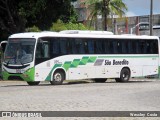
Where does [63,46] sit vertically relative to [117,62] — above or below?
above

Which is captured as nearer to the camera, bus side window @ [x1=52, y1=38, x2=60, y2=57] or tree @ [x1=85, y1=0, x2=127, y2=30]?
bus side window @ [x1=52, y1=38, x2=60, y2=57]

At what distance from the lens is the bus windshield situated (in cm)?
2736

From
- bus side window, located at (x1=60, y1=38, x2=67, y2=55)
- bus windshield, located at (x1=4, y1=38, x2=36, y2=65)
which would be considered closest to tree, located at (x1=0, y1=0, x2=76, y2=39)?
bus side window, located at (x1=60, y1=38, x2=67, y2=55)

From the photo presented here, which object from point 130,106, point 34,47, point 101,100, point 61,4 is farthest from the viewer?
point 61,4

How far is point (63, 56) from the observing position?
1136 inches

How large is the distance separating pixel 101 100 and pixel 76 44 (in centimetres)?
1225

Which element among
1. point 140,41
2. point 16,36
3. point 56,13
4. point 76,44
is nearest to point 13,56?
point 16,36

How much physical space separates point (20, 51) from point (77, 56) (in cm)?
→ 377

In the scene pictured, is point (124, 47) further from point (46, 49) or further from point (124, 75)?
point (46, 49)

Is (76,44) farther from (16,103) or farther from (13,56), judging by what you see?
(16,103)

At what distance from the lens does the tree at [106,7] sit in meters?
48.5

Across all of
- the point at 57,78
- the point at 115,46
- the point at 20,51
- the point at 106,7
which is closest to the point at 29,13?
the point at 115,46

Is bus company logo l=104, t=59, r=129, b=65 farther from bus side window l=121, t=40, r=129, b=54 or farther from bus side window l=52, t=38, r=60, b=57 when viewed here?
bus side window l=52, t=38, r=60, b=57

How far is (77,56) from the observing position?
97.6 ft
